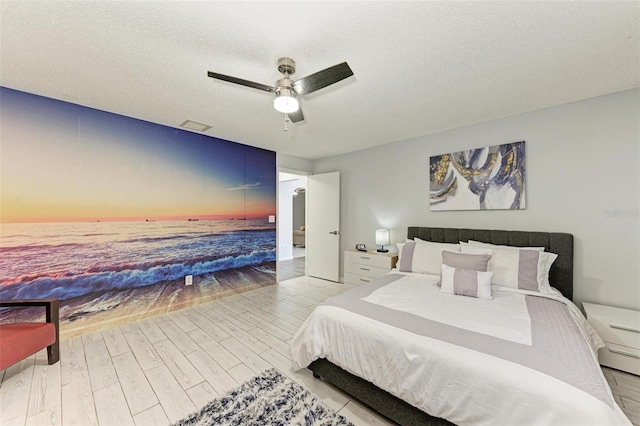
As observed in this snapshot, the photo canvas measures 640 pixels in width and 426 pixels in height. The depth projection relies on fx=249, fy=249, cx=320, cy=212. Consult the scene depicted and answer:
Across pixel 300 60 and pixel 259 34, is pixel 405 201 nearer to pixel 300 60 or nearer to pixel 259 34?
pixel 300 60

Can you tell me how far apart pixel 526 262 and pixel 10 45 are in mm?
4720

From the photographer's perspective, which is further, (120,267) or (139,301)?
(139,301)

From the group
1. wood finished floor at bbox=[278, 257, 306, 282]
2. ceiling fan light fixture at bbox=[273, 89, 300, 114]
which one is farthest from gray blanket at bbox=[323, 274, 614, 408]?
wood finished floor at bbox=[278, 257, 306, 282]

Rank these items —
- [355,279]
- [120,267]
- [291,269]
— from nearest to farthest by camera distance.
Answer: [120,267] < [355,279] < [291,269]

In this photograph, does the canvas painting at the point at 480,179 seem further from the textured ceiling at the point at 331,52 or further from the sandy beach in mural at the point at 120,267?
the sandy beach in mural at the point at 120,267

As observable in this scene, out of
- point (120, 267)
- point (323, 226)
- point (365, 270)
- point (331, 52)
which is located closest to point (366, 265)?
point (365, 270)

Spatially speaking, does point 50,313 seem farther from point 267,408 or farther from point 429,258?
point 429,258

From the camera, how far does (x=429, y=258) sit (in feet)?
9.84

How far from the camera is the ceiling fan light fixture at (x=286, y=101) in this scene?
1887 mm

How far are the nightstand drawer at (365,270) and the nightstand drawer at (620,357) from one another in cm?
216

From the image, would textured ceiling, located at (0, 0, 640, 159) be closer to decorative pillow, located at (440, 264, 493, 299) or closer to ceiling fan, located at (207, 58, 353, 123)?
ceiling fan, located at (207, 58, 353, 123)

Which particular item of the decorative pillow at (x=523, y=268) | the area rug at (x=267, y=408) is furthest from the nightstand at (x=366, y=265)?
the area rug at (x=267, y=408)

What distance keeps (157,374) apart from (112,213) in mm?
2031

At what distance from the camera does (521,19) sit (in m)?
1.57
